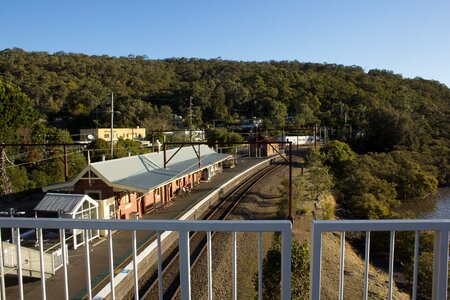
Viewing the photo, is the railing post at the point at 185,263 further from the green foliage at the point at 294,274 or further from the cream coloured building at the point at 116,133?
the cream coloured building at the point at 116,133

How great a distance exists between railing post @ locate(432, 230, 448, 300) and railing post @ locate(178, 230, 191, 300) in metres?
1.21

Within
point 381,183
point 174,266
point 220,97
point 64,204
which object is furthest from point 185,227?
point 220,97

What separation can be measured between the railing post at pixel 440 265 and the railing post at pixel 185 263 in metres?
1.21

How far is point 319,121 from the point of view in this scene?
57.8 m

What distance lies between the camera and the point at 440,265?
1824 mm

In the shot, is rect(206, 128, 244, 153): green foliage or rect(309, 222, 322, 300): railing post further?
rect(206, 128, 244, 153): green foliage

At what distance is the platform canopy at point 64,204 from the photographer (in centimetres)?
1036

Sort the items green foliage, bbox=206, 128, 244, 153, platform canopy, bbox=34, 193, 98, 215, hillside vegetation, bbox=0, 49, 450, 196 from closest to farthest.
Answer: platform canopy, bbox=34, 193, 98, 215
hillside vegetation, bbox=0, 49, 450, 196
green foliage, bbox=206, 128, 244, 153

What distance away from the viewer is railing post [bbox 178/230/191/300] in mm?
1823

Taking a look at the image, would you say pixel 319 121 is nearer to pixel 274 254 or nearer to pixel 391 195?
pixel 391 195

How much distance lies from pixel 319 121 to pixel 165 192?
44440 millimetres

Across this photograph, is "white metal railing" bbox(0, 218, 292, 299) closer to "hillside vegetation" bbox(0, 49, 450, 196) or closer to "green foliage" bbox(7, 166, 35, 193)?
"green foliage" bbox(7, 166, 35, 193)

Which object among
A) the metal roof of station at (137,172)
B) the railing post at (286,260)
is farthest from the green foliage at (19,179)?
the railing post at (286,260)

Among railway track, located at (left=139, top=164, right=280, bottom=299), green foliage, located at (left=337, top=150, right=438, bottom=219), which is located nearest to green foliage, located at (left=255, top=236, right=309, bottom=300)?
railway track, located at (left=139, top=164, right=280, bottom=299)
